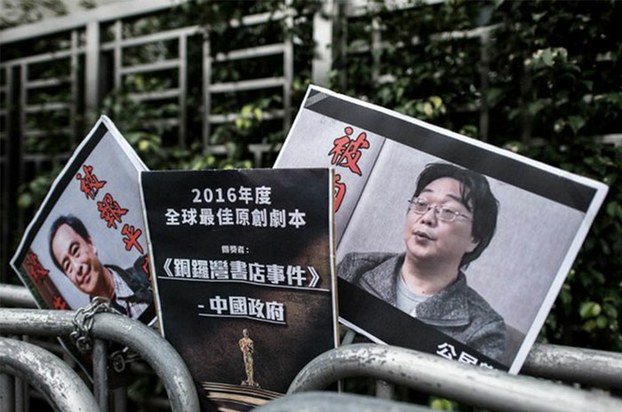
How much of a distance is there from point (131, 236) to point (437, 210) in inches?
27.4

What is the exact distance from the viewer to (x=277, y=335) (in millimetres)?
1270

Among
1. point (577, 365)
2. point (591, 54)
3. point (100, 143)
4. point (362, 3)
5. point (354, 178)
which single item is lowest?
point (577, 365)

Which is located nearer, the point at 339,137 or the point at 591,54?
the point at 339,137

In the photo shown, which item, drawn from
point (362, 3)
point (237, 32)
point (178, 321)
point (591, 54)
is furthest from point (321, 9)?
point (178, 321)

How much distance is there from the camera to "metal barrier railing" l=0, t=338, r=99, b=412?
1.31 metres

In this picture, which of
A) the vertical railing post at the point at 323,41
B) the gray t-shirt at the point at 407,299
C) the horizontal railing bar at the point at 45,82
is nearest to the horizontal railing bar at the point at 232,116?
the vertical railing post at the point at 323,41

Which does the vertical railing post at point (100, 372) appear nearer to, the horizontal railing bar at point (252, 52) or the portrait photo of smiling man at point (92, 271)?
the portrait photo of smiling man at point (92, 271)

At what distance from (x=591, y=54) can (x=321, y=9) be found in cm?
134

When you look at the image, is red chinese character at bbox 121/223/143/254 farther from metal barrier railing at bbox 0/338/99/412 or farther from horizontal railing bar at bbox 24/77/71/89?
horizontal railing bar at bbox 24/77/71/89

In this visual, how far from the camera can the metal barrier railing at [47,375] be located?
1.31 metres

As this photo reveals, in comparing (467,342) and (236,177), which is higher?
(236,177)

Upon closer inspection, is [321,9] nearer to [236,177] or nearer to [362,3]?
[362,3]

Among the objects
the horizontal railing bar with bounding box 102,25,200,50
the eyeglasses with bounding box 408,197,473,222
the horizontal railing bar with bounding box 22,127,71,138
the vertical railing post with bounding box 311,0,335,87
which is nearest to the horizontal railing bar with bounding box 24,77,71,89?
the horizontal railing bar with bounding box 22,127,71,138

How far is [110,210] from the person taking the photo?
1470 millimetres
